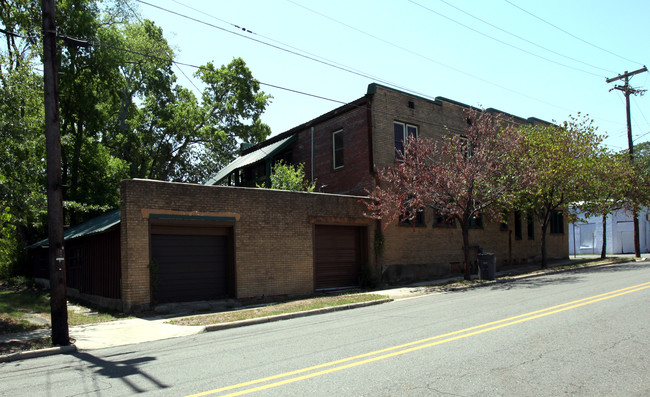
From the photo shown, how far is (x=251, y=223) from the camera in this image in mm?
16250

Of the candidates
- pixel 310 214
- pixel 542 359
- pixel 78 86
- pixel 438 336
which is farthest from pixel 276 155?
pixel 542 359

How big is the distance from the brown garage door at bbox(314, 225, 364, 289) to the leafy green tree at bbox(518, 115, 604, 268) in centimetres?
775

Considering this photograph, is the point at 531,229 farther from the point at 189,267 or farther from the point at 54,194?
the point at 54,194

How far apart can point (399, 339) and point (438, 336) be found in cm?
68

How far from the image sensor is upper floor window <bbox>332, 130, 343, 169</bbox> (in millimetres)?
22814

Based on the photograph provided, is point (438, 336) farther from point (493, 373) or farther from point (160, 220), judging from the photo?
point (160, 220)

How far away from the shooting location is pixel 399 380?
18.4 feet

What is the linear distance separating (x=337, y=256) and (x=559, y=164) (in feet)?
38.7

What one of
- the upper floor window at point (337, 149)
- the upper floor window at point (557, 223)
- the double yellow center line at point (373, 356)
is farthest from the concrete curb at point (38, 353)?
the upper floor window at point (557, 223)

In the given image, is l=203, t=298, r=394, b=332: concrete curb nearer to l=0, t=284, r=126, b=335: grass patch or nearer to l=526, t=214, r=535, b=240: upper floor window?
l=0, t=284, r=126, b=335: grass patch

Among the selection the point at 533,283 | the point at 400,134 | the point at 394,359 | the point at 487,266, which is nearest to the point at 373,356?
the point at 394,359

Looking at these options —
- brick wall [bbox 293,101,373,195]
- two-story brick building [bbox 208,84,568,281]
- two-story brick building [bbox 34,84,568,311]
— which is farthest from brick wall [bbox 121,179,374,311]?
brick wall [bbox 293,101,373,195]

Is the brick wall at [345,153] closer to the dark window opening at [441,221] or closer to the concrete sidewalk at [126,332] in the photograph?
the dark window opening at [441,221]

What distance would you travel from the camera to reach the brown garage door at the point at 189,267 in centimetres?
1451
